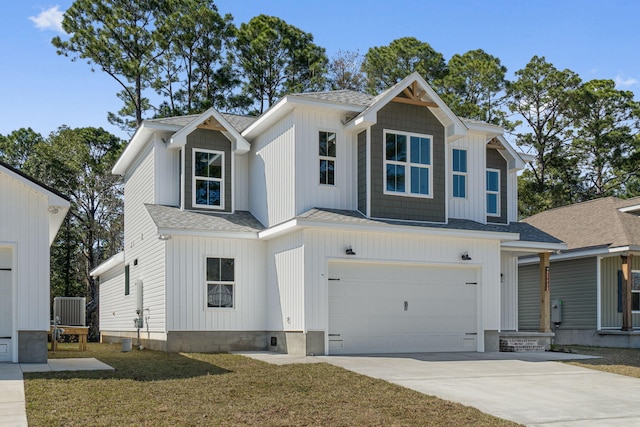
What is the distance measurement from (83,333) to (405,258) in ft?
30.0

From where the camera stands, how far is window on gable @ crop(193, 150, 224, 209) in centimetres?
2114

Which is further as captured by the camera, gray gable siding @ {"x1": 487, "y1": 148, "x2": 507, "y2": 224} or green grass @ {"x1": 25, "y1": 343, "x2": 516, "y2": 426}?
gray gable siding @ {"x1": 487, "y1": 148, "x2": 507, "y2": 224}

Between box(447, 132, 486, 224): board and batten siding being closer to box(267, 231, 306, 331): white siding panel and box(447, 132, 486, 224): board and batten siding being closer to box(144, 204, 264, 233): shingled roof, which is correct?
→ box(267, 231, 306, 331): white siding panel

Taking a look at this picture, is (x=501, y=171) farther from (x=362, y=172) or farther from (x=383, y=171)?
(x=362, y=172)

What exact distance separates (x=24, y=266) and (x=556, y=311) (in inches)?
746

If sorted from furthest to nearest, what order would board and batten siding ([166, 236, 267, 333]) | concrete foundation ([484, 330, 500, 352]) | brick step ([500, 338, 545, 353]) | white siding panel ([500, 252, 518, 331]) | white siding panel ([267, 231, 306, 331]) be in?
white siding panel ([500, 252, 518, 331]), brick step ([500, 338, 545, 353]), concrete foundation ([484, 330, 500, 352]), board and batten siding ([166, 236, 267, 333]), white siding panel ([267, 231, 306, 331])

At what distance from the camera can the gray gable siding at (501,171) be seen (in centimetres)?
2370

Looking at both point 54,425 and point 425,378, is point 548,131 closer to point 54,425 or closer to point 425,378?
point 425,378

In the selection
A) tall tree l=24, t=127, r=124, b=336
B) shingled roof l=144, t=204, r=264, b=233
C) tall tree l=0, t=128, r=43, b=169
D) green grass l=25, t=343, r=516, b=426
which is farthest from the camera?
tall tree l=0, t=128, r=43, b=169

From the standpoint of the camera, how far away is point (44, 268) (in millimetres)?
15227

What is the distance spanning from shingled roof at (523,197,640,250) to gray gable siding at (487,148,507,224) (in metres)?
3.41

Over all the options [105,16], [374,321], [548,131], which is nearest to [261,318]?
[374,321]

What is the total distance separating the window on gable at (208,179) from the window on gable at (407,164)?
17.2ft

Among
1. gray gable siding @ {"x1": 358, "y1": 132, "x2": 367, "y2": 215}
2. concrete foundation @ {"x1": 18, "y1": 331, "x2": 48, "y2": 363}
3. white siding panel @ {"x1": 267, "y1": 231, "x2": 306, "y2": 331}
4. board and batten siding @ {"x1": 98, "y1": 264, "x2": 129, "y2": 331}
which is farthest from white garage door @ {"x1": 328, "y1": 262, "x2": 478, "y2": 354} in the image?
board and batten siding @ {"x1": 98, "y1": 264, "x2": 129, "y2": 331}
